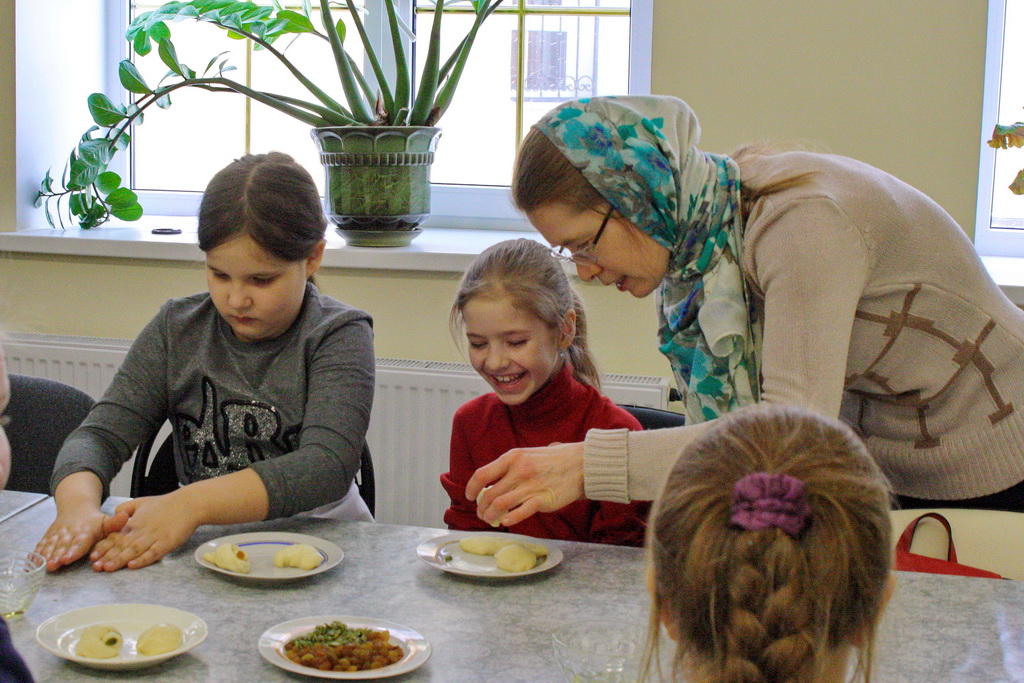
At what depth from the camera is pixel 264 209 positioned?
5.45 ft

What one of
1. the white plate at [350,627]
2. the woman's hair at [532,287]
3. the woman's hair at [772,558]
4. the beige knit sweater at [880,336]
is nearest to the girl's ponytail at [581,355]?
the woman's hair at [532,287]

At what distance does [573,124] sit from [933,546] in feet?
2.51

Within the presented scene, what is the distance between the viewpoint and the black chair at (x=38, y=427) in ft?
6.04

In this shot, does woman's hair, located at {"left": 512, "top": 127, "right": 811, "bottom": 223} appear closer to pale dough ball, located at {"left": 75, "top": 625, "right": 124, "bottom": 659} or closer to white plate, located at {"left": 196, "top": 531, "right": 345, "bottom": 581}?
white plate, located at {"left": 196, "top": 531, "right": 345, "bottom": 581}

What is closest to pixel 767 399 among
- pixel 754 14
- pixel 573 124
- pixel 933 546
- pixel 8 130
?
pixel 933 546

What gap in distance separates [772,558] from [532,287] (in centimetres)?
107

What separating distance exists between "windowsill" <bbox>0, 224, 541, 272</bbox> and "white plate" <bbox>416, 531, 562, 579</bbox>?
46.8 inches

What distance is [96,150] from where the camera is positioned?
9.23 ft

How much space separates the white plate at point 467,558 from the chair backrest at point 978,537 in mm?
476

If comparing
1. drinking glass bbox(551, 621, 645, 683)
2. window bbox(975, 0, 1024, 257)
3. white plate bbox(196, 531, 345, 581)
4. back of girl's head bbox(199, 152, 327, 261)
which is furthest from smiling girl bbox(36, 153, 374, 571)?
window bbox(975, 0, 1024, 257)

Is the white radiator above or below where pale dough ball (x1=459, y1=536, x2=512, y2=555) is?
below

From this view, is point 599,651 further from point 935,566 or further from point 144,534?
point 144,534

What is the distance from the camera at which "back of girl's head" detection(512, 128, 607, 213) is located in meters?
1.43

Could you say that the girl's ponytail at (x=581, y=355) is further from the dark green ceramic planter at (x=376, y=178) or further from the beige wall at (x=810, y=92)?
the dark green ceramic planter at (x=376, y=178)
